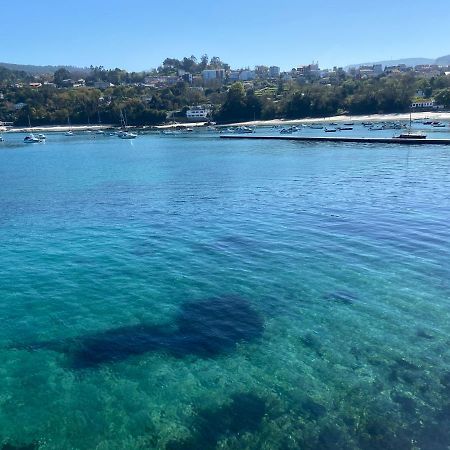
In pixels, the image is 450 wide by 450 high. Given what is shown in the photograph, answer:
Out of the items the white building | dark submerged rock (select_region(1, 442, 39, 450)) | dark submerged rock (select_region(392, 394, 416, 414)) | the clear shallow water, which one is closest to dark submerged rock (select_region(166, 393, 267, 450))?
the clear shallow water

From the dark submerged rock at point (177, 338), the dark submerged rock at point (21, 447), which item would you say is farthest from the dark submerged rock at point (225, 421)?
the dark submerged rock at point (21, 447)

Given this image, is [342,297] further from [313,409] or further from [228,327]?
[313,409]

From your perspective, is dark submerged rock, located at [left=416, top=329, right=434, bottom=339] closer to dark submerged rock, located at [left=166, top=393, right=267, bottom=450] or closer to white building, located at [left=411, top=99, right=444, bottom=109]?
dark submerged rock, located at [left=166, top=393, right=267, bottom=450]

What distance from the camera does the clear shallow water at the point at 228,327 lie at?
13.2 metres

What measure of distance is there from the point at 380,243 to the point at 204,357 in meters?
17.4

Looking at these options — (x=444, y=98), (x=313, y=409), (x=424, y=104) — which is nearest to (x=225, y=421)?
(x=313, y=409)

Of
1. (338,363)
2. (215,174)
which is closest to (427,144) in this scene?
(215,174)

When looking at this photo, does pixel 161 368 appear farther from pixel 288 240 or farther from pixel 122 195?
pixel 122 195

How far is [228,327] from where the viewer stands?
18.7 meters

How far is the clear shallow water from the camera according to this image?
43.3 ft

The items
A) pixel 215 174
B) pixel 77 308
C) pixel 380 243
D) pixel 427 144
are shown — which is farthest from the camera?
pixel 427 144

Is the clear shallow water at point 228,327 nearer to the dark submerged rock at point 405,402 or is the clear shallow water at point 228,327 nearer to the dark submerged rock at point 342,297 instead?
the dark submerged rock at point 405,402

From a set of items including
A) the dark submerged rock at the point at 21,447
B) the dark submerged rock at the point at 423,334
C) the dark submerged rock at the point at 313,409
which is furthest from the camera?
the dark submerged rock at the point at 423,334

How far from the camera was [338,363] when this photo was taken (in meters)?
16.0
